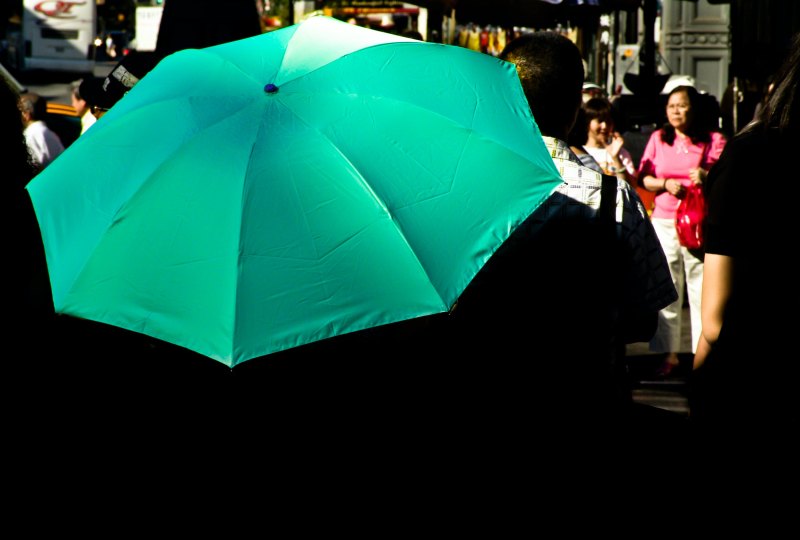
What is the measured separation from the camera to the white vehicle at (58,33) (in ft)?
143

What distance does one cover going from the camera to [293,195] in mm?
2703

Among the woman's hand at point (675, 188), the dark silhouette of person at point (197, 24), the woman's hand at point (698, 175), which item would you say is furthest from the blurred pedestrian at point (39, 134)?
the woman's hand at point (698, 175)

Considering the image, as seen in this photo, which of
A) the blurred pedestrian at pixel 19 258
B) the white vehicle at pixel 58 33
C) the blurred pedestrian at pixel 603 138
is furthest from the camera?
the white vehicle at pixel 58 33

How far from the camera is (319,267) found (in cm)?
267

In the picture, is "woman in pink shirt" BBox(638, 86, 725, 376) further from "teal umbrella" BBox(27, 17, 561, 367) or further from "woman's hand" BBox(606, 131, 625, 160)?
"teal umbrella" BBox(27, 17, 561, 367)

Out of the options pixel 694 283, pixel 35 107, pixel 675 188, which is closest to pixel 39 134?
pixel 35 107

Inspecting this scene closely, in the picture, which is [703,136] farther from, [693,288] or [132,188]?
[132,188]

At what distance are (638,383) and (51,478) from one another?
160 inches

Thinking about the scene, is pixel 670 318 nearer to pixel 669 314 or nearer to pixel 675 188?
pixel 669 314

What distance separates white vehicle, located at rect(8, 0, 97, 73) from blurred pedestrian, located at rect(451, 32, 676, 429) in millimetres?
43422

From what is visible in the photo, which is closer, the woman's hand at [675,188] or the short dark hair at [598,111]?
the woman's hand at [675,188]

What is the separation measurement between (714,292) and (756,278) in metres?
0.13

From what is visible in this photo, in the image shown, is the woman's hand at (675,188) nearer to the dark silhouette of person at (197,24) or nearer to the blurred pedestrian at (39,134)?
the dark silhouette of person at (197,24)

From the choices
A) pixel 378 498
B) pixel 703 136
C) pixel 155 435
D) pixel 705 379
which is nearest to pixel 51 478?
pixel 155 435
